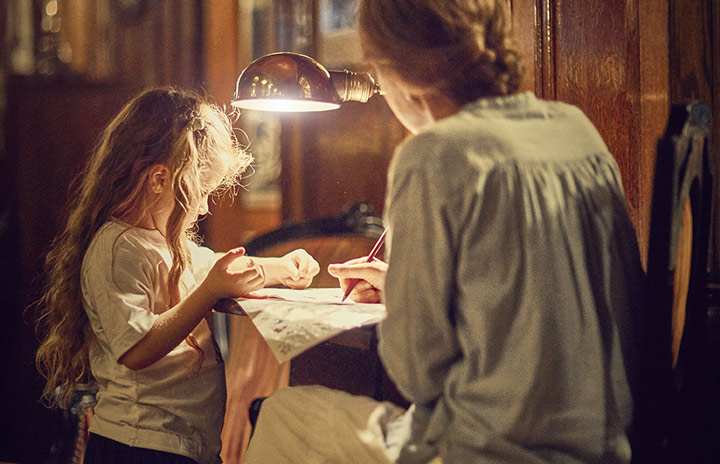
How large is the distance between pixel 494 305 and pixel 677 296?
395mm

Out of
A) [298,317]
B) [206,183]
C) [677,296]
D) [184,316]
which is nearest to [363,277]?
[298,317]

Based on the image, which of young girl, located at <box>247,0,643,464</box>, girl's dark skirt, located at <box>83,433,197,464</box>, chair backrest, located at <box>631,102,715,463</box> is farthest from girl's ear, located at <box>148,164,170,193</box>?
chair backrest, located at <box>631,102,715,463</box>

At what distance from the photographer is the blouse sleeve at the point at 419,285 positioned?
0.87 metres

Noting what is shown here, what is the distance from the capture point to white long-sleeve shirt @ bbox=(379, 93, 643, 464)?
0.86 metres

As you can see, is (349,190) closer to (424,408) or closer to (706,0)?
(706,0)

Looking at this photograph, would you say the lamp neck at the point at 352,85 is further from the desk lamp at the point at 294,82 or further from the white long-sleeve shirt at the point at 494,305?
the white long-sleeve shirt at the point at 494,305

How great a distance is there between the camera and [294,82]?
4.52 feet

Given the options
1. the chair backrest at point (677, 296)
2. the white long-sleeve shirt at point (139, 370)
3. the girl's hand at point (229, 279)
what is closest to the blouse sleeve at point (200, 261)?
the white long-sleeve shirt at point (139, 370)

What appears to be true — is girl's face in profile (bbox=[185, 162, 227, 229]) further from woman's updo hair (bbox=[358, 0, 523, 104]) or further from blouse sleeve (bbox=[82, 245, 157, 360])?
woman's updo hair (bbox=[358, 0, 523, 104])

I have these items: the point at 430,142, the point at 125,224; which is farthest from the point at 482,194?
the point at 125,224

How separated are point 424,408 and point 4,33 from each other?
137 inches

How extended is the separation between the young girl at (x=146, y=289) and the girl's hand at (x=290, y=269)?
0.58 ft

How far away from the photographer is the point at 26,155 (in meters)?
3.02

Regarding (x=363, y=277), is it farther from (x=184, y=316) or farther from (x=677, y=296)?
(x=677, y=296)
